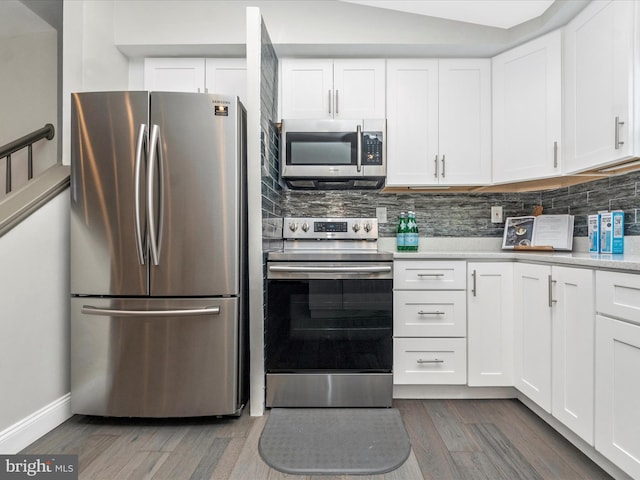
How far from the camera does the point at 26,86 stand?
2916mm

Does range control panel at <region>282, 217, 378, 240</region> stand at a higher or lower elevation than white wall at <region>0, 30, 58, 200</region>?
lower

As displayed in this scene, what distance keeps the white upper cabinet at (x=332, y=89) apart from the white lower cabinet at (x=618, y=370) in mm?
1679

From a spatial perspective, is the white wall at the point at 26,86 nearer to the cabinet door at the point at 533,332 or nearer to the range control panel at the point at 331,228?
the range control panel at the point at 331,228

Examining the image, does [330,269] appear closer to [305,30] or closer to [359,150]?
[359,150]

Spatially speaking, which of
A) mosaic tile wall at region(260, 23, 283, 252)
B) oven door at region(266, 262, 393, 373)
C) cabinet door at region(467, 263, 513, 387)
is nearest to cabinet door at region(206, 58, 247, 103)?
mosaic tile wall at region(260, 23, 283, 252)

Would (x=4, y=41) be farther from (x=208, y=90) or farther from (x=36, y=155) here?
(x=208, y=90)

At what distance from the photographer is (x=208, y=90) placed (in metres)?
2.54

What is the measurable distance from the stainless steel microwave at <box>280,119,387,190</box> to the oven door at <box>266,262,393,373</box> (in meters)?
0.68

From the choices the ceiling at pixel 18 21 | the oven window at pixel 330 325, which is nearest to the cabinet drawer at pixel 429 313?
the oven window at pixel 330 325

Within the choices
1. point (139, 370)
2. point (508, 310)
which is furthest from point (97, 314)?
point (508, 310)

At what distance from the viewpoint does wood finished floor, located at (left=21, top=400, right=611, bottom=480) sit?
1480mm

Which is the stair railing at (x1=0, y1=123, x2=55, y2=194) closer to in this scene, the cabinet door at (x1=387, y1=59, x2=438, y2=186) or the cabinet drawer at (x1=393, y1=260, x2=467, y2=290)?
the cabinet door at (x1=387, y1=59, x2=438, y2=186)

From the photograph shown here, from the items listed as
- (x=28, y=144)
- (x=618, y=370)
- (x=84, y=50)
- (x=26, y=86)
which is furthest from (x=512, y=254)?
(x=26, y=86)

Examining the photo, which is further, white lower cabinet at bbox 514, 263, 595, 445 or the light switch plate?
the light switch plate
